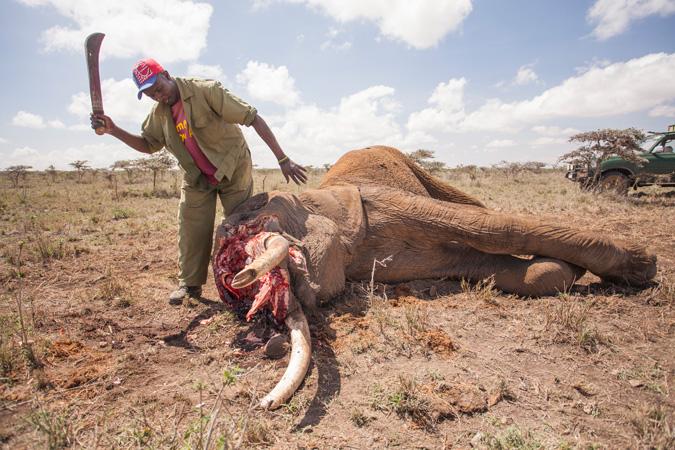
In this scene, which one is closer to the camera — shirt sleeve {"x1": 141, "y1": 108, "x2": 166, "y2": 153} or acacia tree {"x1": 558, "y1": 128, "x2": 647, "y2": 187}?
shirt sleeve {"x1": 141, "y1": 108, "x2": 166, "y2": 153}

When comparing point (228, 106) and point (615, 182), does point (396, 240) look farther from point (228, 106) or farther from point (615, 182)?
point (615, 182)

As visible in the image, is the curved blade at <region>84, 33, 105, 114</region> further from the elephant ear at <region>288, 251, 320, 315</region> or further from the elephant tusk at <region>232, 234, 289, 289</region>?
the elephant ear at <region>288, 251, 320, 315</region>

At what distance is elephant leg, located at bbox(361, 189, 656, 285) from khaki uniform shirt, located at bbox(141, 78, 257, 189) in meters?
1.51

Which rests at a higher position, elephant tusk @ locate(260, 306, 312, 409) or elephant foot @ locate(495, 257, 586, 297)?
elephant foot @ locate(495, 257, 586, 297)

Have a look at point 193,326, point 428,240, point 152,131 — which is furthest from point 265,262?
point 152,131

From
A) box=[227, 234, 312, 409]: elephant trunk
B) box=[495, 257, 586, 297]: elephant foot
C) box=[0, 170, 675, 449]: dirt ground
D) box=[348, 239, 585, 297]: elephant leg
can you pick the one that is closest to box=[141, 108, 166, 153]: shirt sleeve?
box=[0, 170, 675, 449]: dirt ground

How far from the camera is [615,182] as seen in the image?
12141 millimetres

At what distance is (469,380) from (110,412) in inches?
81.8

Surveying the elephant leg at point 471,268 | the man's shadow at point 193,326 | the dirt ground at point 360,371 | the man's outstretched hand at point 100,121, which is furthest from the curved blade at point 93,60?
the elephant leg at point 471,268

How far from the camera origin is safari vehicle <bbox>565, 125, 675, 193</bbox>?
12.2m

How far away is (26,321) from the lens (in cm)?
332

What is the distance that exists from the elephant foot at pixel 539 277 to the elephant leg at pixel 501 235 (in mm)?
115

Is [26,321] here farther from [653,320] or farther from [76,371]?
[653,320]

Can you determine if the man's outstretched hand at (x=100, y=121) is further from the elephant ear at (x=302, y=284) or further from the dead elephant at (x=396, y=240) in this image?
the elephant ear at (x=302, y=284)
